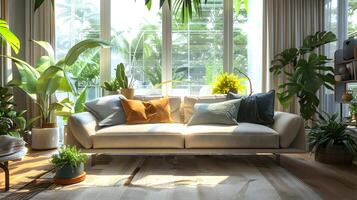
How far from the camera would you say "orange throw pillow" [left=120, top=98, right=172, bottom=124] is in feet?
10.7

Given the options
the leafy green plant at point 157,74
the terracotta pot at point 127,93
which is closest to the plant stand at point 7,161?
the terracotta pot at point 127,93

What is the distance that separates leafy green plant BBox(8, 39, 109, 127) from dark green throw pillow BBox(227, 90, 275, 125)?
195cm

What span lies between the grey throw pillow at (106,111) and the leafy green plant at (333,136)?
7.37 ft

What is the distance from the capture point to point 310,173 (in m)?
2.73

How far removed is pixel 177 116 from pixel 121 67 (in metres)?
1.13

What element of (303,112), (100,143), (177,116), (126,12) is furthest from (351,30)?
(100,143)

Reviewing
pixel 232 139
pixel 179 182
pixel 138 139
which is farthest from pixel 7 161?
pixel 232 139

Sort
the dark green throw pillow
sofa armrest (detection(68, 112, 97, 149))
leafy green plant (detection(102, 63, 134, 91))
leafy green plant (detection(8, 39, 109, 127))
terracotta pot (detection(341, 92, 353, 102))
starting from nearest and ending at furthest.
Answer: sofa armrest (detection(68, 112, 97, 149)), the dark green throw pillow, terracotta pot (detection(341, 92, 353, 102)), leafy green plant (detection(8, 39, 109, 127)), leafy green plant (detection(102, 63, 134, 91))

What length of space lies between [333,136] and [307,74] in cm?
87

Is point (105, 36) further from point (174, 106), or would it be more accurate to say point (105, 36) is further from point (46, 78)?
point (174, 106)

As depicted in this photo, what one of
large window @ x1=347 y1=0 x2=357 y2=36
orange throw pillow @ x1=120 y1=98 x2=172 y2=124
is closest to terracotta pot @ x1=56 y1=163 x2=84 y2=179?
orange throw pillow @ x1=120 y1=98 x2=172 y2=124

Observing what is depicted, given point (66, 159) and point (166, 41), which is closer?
point (66, 159)

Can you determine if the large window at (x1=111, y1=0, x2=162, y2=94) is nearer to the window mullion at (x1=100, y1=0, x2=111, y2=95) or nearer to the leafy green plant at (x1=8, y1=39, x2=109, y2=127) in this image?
the window mullion at (x1=100, y1=0, x2=111, y2=95)

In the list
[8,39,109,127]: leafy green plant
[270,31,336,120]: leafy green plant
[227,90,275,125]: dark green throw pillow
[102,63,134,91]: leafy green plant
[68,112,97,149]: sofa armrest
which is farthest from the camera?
[102,63,134,91]: leafy green plant
